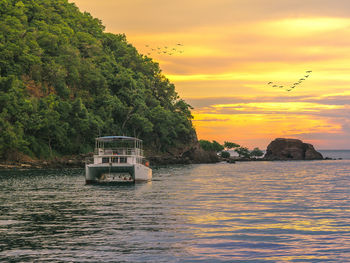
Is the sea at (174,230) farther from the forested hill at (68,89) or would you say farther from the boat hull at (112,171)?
the forested hill at (68,89)

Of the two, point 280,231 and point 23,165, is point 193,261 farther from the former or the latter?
point 23,165

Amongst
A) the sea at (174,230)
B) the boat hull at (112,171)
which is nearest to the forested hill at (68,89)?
the boat hull at (112,171)

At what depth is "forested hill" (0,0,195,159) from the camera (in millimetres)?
109188

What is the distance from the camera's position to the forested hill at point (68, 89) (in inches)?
4299

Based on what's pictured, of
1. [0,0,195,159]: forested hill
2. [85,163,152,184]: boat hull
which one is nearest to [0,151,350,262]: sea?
[85,163,152,184]: boat hull

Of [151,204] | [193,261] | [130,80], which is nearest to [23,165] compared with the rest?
[130,80]

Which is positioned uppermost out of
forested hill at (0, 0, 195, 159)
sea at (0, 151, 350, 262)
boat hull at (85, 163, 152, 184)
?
forested hill at (0, 0, 195, 159)

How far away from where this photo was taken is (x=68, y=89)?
127438 millimetres

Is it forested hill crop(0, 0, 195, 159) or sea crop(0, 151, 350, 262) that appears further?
forested hill crop(0, 0, 195, 159)

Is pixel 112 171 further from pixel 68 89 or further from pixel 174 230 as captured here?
pixel 68 89

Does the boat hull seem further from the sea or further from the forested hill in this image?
the forested hill

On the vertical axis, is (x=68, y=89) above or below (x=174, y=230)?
above

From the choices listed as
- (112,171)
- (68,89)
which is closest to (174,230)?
(112,171)

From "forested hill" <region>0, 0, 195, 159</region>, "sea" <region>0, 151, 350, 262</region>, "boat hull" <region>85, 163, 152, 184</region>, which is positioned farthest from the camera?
"forested hill" <region>0, 0, 195, 159</region>
